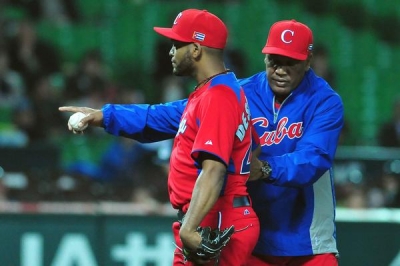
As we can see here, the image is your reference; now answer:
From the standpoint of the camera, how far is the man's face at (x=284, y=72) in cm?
434

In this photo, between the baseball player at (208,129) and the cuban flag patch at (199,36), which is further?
A: the cuban flag patch at (199,36)

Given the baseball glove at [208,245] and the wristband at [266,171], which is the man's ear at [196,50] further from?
the baseball glove at [208,245]

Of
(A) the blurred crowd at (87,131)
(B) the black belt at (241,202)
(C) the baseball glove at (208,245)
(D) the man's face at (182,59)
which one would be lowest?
(A) the blurred crowd at (87,131)

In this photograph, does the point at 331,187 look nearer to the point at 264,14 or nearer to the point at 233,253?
the point at 233,253

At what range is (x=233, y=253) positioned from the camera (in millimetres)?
3928

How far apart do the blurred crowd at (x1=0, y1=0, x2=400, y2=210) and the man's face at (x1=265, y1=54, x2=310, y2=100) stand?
1112mm

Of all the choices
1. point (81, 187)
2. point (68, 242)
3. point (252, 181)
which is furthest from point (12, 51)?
point (252, 181)

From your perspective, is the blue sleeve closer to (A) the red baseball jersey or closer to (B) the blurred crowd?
(A) the red baseball jersey

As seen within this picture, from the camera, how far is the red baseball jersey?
3676 mm

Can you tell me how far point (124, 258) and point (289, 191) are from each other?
89.9 inches

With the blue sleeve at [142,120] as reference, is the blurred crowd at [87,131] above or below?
below

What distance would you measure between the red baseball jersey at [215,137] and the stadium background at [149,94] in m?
2.52

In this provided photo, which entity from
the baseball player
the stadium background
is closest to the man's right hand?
the baseball player

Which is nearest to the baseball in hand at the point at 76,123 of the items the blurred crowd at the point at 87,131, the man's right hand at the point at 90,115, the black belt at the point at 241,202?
the man's right hand at the point at 90,115
